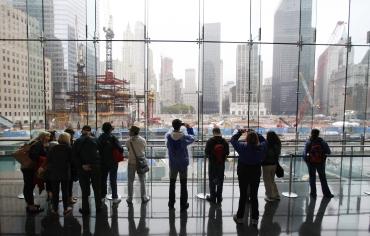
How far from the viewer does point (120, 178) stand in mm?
4699

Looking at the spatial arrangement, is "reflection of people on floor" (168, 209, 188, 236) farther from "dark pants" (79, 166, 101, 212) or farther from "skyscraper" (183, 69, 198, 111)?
"skyscraper" (183, 69, 198, 111)

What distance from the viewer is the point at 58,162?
3.23m

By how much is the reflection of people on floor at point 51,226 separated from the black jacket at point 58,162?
1.47 feet

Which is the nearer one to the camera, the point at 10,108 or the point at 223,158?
the point at 223,158

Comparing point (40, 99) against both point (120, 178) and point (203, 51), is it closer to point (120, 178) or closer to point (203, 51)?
point (120, 178)

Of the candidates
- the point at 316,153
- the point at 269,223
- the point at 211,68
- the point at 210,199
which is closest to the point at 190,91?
the point at 211,68

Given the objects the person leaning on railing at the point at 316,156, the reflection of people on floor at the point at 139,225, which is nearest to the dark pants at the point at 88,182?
the reflection of people on floor at the point at 139,225

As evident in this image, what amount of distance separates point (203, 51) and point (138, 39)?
1.37 meters

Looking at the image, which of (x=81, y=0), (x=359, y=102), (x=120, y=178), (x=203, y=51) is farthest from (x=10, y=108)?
(x=359, y=102)

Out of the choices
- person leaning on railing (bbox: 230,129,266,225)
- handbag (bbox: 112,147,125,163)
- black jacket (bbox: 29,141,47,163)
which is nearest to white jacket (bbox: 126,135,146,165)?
handbag (bbox: 112,147,125,163)

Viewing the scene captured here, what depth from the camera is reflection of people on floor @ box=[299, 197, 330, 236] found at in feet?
9.79

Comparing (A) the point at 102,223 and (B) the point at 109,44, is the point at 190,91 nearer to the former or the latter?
(B) the point at 109,44

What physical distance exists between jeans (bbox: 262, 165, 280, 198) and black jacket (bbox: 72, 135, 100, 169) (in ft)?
7.17

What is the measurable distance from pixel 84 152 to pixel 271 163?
2342mm
